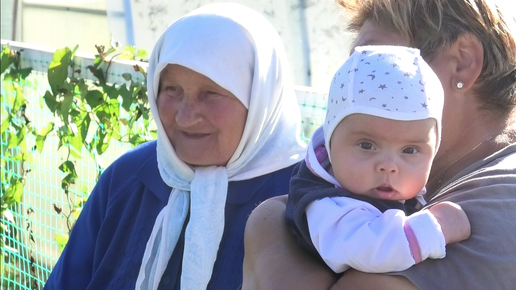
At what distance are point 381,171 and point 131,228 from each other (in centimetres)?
153

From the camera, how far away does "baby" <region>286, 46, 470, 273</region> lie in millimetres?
1442

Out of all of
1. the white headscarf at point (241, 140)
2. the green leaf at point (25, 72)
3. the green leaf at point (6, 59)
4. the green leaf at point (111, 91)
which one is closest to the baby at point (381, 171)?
the white headscarf at point (241, 140)

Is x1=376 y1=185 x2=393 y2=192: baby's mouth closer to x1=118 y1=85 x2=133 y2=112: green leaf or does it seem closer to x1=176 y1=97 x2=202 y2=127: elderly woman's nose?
x1=176 y1=97 x2=202 y2=127: elderly woman's nose

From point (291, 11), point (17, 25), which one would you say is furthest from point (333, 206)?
point (17, 25)

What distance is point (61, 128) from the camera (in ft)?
12.7

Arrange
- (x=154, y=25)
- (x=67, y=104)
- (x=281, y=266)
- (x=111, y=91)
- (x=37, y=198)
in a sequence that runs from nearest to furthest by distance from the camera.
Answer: (x=281, y=266) → (x=111, y=91) → (x=67, y=104) → (x=154, y=25) → (x=37, y=198)

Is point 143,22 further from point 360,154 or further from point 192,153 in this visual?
point 360,154

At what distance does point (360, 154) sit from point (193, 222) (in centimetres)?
118

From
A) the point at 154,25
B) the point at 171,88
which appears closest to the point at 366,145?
the point at 171,88

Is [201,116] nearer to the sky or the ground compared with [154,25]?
nearer to the ground

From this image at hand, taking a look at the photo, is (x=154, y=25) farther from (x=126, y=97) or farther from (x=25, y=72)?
(x=126, y=97)

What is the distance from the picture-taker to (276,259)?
1768 mm

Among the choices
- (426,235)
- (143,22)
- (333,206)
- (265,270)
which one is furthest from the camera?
(143,22)

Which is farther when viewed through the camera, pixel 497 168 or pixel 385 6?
pixel 385 6
